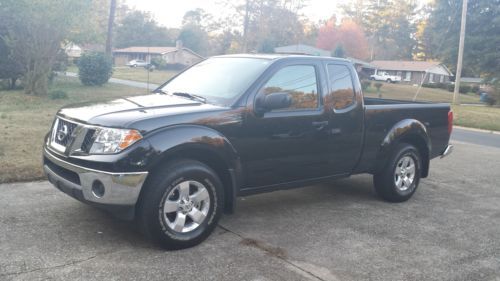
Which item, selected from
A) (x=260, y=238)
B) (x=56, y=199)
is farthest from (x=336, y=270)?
(x=56, y=199)

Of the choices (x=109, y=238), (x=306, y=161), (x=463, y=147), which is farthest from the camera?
(x=463, y=147)

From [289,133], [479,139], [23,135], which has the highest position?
[289,133]

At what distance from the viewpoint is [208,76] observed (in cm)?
559

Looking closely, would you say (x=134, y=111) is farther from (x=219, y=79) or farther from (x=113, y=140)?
(x=219, y=79)

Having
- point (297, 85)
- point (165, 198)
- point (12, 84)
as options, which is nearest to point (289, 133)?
point (297, 85)

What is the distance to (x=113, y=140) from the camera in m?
4.17

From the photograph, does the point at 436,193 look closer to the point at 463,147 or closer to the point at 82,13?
the point at 463,147

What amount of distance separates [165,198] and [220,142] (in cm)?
74

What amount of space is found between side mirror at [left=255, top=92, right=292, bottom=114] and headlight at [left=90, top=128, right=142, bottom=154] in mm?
1308

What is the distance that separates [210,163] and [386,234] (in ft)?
6.64

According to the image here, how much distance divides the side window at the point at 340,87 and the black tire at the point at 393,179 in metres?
1.09

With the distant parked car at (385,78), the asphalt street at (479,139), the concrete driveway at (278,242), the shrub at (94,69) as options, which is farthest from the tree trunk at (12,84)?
the distant parked car at (385,78)

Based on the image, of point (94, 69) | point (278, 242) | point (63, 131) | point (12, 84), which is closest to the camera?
point (63, 131)

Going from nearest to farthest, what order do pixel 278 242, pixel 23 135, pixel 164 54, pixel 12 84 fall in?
pixel 278 242 < pixel 23 135 < pixel 12 84 < pixel 164 54
